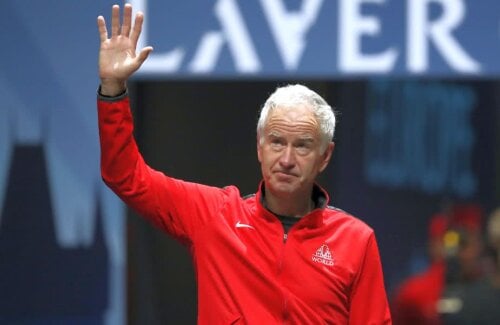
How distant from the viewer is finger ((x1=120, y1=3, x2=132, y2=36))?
125 inches

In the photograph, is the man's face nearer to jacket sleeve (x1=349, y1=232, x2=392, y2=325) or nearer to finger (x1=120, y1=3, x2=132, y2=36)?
jacket sleeve (x1=349, y1=232, x2=392, y2=325)

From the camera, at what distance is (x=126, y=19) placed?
3.17 meters

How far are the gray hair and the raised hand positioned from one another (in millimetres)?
413

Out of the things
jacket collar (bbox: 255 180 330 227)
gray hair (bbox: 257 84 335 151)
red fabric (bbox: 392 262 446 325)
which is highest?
gray hair (bbox: 257 84 335 151)

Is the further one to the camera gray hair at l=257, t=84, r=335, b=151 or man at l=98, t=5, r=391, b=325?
gray hair at l=257, t=84, r=335, b=151

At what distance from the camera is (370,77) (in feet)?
16.7

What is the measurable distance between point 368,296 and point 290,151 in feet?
1.54

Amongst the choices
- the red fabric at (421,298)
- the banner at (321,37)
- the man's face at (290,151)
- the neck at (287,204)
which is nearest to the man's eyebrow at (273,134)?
the man's face at (290,151)

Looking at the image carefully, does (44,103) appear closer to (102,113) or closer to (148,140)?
(148,140)

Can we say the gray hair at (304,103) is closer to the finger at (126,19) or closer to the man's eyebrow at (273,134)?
the man's eyebrow at (273,134)

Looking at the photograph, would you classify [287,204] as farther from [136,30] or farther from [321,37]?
[321,37]

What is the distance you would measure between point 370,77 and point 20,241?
176 cm

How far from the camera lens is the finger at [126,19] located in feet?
10.4

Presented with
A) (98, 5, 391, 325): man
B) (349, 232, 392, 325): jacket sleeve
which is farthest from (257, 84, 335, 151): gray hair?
(349, 232, 392, 325): jacket sleeve
